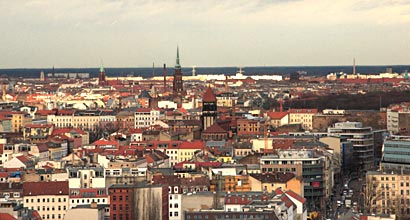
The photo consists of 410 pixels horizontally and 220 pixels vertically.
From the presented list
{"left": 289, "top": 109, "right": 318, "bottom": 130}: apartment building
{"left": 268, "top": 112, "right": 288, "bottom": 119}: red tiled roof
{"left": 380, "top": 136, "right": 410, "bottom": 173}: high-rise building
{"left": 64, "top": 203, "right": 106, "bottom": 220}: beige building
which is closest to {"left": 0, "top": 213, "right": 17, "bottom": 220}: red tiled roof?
{"left": 64, "top": 203, "right": 106, "bottom": 220}: beige building

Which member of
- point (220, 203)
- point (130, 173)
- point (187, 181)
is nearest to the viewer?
point (220, 203)

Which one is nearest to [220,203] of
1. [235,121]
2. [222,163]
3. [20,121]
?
[222,163]

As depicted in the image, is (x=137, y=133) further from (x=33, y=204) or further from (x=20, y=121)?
(x=33, y=204)

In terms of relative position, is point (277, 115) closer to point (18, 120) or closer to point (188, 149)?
point (18, 120)

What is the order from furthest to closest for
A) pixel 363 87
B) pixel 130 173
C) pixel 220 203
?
pixel 363 87, pixel 130 173, pixel 220 203

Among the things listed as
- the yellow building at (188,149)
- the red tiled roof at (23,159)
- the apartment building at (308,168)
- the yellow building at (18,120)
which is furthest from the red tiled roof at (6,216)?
the yellow building at (18,120)

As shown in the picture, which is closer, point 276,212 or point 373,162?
point 276,212

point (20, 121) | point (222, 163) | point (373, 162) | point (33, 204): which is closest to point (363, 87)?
point (20, 121)
